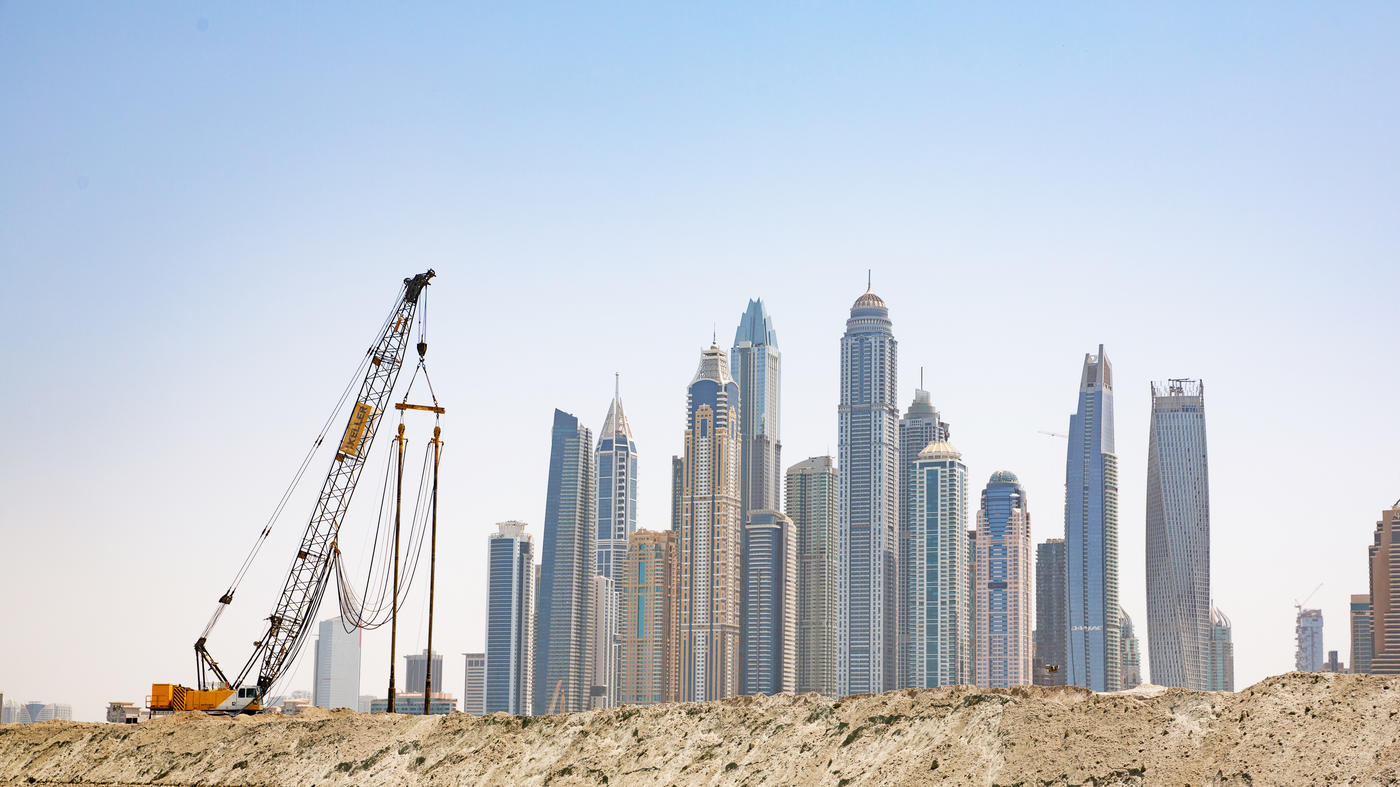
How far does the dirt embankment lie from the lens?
125ft

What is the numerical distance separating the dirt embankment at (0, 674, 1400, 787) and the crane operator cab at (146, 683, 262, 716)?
1316 centimetres

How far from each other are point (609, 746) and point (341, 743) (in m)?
12.4

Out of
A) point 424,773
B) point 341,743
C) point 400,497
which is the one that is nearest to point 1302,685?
point 424,773

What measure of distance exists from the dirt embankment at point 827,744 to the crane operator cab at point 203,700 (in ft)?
43.2

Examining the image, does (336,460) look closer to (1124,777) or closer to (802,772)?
(802,772)

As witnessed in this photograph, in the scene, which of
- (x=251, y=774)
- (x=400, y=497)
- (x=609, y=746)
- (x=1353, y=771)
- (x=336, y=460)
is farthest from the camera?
(x=336, y=460)

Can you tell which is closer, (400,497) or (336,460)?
(400,497)

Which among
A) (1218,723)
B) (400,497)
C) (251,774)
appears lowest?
(251,774)

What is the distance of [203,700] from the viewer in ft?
259

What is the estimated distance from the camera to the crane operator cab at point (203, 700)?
3009 inches

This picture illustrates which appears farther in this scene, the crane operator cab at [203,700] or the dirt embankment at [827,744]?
the crane operator cab at [203,700]

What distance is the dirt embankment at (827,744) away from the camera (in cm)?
3812

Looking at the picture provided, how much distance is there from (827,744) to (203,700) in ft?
153

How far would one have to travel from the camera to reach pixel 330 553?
8812 cm
